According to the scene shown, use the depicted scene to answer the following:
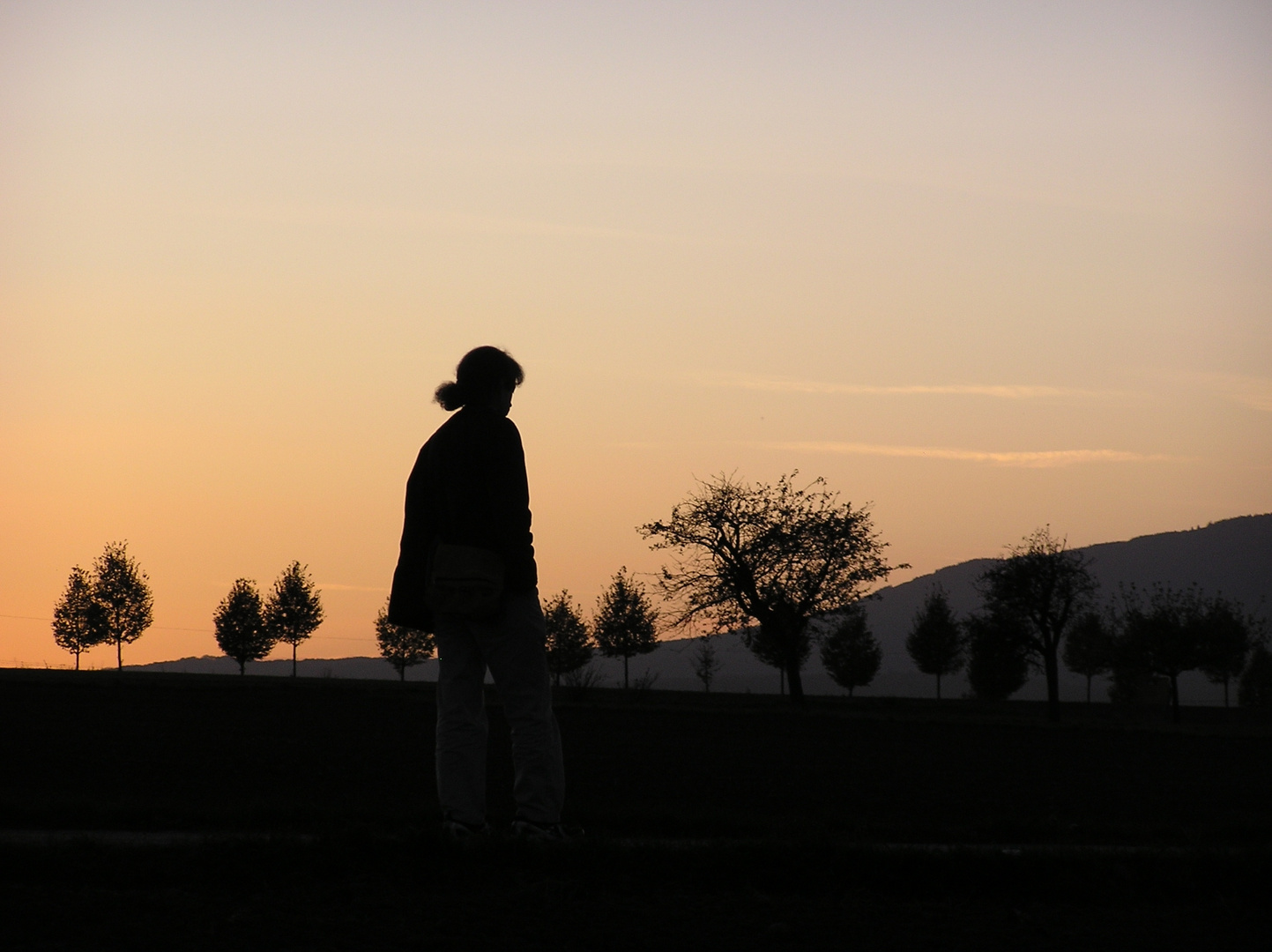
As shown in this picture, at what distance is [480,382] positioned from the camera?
5969mm

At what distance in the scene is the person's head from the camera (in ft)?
19.6

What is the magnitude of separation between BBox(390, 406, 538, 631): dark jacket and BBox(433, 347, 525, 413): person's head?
83 mm

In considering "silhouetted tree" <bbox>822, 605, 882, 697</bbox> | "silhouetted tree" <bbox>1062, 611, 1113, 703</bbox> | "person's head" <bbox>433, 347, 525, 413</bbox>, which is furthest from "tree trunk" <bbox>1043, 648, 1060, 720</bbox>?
"person's head" <bbox>433, 347, 525, 413</bbox>

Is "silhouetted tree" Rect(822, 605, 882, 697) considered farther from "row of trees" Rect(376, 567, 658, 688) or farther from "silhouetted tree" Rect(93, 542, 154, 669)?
"silhouetted tree" Rect(93, 542, 154, 669)

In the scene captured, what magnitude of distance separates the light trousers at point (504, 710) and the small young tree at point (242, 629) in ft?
238

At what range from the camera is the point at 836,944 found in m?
3.82

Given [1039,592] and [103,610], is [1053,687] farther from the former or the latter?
[103,610]

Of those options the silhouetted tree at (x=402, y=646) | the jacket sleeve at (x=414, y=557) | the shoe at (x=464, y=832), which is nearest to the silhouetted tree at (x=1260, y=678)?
the silhouetted tree at (x=402, y=646)

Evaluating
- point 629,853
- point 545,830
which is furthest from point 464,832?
point 629,853

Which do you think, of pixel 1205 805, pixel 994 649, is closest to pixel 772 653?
pixel 994 649

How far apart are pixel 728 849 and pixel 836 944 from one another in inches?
44.9

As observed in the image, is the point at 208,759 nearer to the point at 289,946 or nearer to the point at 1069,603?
the point at 289,946

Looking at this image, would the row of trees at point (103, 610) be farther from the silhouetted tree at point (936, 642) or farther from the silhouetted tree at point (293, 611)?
the silhouetted tree at point (936, 642)

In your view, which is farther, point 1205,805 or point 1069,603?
point 1069,603
